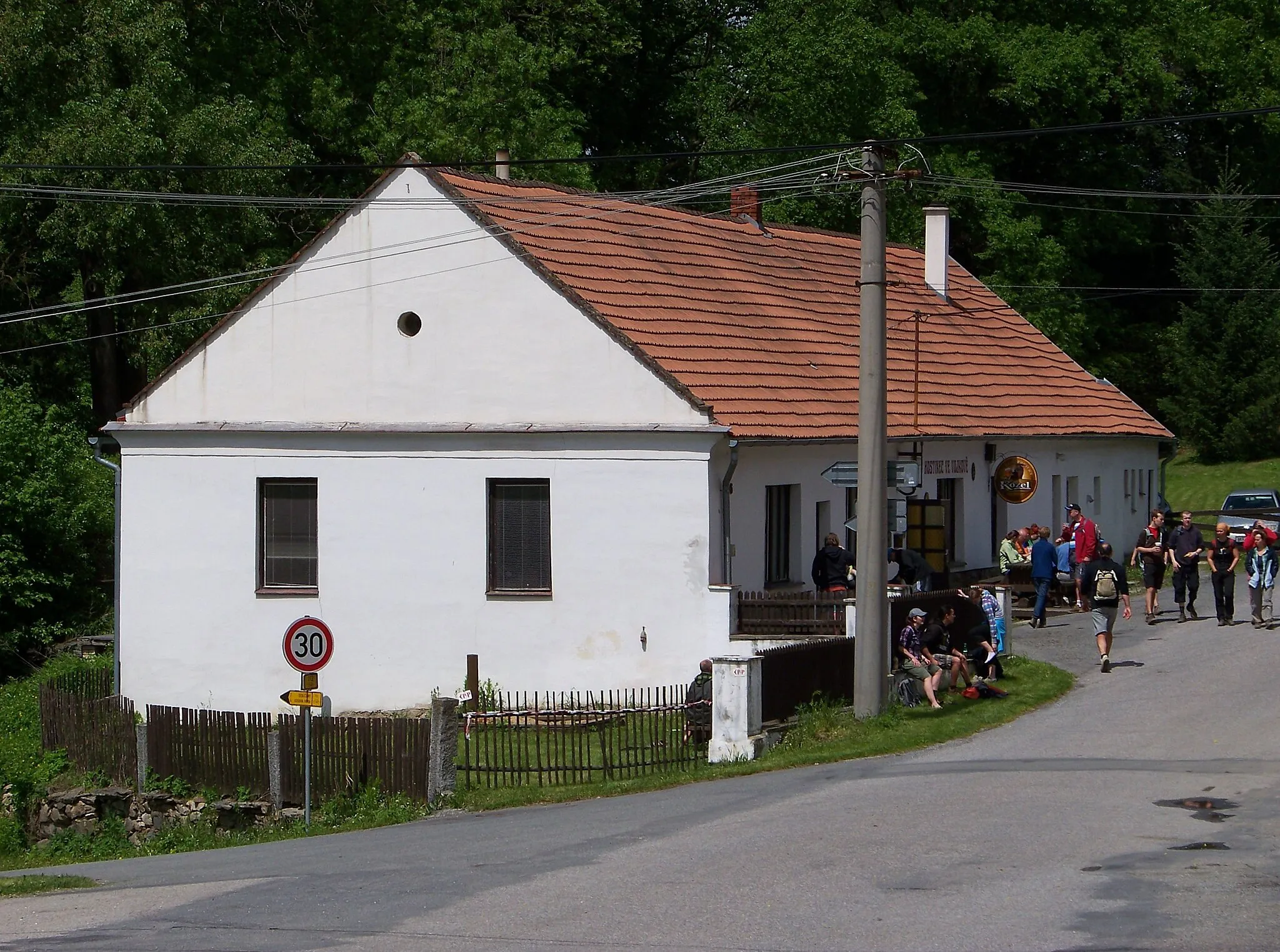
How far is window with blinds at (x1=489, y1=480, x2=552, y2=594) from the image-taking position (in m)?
24.2

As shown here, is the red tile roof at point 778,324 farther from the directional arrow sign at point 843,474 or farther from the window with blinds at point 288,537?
the window with blinds at point 288,537

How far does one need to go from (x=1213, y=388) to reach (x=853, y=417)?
32.3 m

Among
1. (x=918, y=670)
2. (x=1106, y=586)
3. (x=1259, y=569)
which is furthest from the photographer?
(x=1259, y=569)

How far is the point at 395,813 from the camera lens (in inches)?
714

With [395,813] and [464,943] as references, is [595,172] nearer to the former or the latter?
[395,813]

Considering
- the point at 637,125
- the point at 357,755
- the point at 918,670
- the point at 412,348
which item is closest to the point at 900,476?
the point at 918,670

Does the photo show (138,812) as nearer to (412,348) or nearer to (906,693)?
(412,348)

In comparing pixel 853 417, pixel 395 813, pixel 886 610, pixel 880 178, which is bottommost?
pixel 395 813

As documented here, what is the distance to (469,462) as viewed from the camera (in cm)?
2452

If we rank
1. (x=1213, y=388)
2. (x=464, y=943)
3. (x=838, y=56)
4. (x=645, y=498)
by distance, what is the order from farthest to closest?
(x=1213, y=388) < (x=838, y=56) < (x=645, y=498) < (x=464, y=943)

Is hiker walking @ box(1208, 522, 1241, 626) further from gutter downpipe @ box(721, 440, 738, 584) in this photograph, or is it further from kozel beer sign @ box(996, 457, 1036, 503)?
gutter downpipe @ box(721, 440, 738, 584)

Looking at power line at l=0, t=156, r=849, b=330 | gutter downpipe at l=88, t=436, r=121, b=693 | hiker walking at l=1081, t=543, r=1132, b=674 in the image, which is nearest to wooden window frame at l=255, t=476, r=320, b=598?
gutter downpipe at l=88, t=436, r=121, b=693

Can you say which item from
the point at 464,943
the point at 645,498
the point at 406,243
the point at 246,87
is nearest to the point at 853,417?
the point at 645,498

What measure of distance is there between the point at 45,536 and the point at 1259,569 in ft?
68.0
